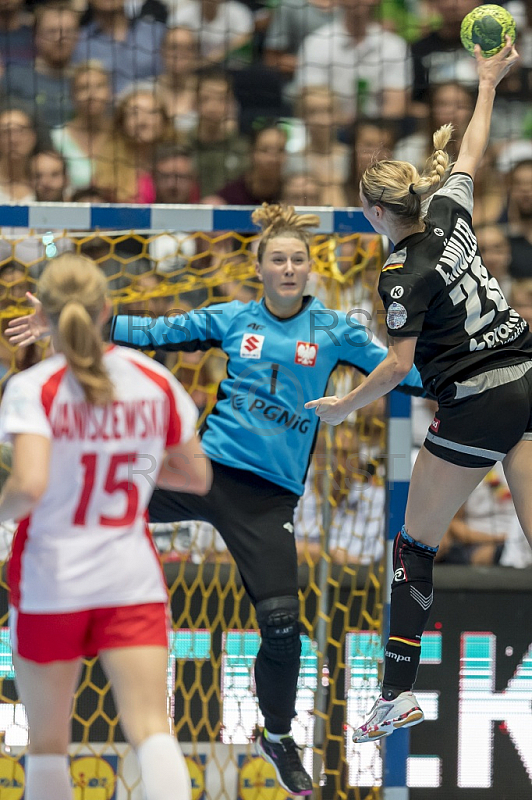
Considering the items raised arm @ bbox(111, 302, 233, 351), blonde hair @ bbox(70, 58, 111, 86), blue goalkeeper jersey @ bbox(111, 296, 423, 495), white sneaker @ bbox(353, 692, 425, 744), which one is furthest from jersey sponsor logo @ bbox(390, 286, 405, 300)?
blonde hair @ bbox(70, 58, 111, 86)

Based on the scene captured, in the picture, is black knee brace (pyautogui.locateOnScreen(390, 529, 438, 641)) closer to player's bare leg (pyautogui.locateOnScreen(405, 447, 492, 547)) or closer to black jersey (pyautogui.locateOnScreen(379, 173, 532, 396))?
player's bare leg (pyautogui.locateOnScreen(405, 447, 492, 547))

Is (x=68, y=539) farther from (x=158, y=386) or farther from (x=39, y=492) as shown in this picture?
(x=158, y=386)

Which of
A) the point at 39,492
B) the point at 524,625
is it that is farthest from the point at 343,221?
the point at 39,492

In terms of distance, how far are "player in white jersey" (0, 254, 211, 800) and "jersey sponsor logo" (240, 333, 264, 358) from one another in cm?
140

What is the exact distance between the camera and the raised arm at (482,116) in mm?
3947

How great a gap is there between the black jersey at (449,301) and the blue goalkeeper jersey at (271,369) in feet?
1.58

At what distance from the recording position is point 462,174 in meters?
3.94

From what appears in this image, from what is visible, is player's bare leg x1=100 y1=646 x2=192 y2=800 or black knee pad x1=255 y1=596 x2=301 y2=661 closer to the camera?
player's bare leg x1=100 y1=646 x2=192 y2=800

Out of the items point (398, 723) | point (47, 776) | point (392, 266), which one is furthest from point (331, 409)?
point (47, 776)

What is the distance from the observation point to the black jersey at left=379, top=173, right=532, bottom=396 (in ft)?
11.9

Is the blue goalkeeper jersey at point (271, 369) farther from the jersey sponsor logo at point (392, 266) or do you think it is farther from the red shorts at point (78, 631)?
the red shorts at point (78, 631)

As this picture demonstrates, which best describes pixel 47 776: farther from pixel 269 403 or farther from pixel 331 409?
pixel 269 403

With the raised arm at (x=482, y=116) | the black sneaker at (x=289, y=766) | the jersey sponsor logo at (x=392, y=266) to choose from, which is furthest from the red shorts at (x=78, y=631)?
the raised arm at (x=482, y=116)

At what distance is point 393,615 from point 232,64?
4041mm
